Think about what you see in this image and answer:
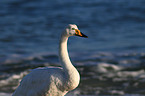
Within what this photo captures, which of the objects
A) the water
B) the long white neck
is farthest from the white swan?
the water

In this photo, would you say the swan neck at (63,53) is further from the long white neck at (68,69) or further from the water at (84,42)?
the water at (84,42)

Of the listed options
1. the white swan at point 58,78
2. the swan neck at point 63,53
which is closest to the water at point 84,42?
the white swan at point 58,78

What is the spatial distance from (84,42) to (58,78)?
6892 millimetres

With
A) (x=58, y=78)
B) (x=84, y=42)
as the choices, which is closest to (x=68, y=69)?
(x=58, y=78)

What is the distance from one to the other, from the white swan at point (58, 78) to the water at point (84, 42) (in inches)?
90.2

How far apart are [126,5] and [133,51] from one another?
566 centimetres

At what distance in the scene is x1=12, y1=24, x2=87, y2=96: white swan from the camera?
5.04m

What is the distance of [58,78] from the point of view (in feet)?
16.7

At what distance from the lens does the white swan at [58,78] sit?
5039 millimetres

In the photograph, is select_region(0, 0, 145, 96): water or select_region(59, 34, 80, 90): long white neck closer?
select_region(59, 34, 80, 90): long white neck

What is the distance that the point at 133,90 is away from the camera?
25.3ft

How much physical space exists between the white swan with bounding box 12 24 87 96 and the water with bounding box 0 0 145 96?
229cm

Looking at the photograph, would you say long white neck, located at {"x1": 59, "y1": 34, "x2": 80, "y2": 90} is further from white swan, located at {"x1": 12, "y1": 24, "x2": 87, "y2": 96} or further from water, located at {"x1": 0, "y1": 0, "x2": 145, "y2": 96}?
water, located at {"x1": 0, "y1": 0, "x2": 145, "y2": 96}

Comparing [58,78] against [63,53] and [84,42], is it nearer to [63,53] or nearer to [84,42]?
[63,53]
